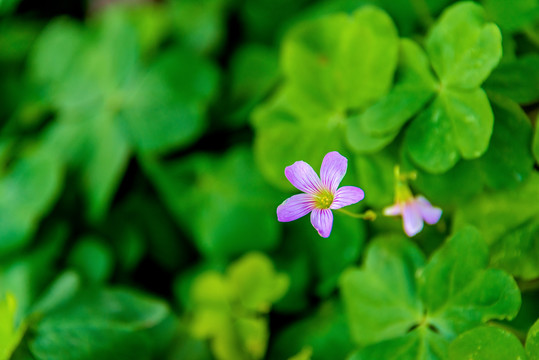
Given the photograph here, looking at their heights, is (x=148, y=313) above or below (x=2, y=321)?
below

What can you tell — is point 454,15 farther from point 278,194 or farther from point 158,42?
point 158,42

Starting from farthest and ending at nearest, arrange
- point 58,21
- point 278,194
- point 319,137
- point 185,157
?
point 58,21 < point 185,157 < point 278,194 < point 319,137

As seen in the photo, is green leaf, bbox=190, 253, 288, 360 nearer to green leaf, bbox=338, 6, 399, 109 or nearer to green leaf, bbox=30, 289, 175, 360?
green leaf, bbox=30, 289, 175, 360

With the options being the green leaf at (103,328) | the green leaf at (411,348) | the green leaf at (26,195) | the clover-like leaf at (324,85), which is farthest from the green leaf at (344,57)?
the green leaf at (26,195)

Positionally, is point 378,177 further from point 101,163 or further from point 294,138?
point 101,163

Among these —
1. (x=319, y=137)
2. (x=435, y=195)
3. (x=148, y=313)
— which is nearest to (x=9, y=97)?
(x=148, y=313)

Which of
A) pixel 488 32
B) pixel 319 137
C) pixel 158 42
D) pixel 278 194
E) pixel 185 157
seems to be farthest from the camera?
pixel 158 42

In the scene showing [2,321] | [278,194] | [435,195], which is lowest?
[278,194]

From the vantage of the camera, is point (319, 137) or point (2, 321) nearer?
point (2, 321)
